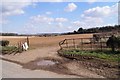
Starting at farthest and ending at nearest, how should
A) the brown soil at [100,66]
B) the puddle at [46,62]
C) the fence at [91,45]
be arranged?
the fence at [91,45]
the puddle at [46,62]
the brown soil at [100,66]

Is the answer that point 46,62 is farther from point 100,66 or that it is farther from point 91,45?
point 91,45

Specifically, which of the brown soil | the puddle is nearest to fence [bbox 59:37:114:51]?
the brown soil

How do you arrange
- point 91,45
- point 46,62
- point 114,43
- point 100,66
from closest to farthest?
point 100,66 → point 46,62 → point 114,43 → point 91,45

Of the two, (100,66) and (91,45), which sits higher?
(91,45)

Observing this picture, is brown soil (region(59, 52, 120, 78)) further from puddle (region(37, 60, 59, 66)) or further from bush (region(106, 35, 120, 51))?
bush (region(106, 35, 120, 51))

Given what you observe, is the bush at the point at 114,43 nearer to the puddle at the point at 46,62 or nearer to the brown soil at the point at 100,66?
the brown soil at the point at 100,66

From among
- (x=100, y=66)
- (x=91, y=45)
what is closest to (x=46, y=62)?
(x=100, y=66)

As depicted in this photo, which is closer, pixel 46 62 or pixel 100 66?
pixel 100 66

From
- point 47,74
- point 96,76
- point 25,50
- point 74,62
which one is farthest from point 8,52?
point 96,76

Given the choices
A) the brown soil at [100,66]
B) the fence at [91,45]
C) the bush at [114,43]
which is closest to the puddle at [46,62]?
the brown soil at [100,66]

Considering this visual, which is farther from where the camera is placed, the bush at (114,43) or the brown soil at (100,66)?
the bush at (114,43)

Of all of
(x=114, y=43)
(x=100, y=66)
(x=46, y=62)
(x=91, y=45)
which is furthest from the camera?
(x=91, y=45)

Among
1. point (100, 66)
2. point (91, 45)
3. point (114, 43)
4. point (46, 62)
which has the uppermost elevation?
point (114, 43)

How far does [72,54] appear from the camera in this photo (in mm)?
23109
